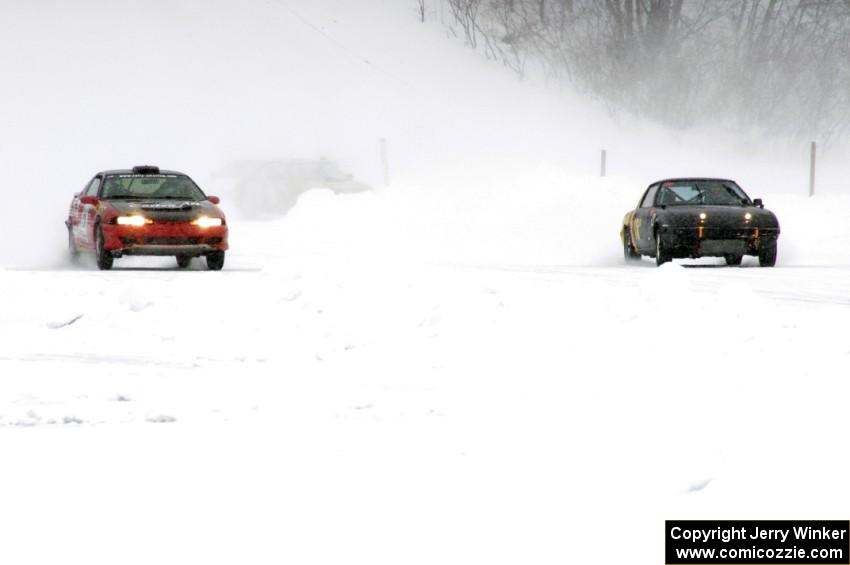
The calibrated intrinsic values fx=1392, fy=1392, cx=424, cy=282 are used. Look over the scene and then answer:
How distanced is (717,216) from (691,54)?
43.9 m

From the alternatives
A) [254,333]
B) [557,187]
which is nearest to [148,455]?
[254,333]

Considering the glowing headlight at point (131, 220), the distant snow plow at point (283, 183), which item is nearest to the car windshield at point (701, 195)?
the glowing headlight at point (131, 220)

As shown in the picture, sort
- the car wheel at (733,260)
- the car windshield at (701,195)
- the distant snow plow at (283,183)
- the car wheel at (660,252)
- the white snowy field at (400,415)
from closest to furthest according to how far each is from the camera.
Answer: the white snowy field at (400,415) → the car wheel at (660,252) → the car windshield at (701,195) → the car wheel at (733,260) → the distant snow plow at (283,183)

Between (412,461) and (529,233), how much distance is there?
21177mm

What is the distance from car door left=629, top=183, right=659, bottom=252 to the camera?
18.8 metres

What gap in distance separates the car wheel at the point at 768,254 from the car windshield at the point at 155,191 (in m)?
7.48

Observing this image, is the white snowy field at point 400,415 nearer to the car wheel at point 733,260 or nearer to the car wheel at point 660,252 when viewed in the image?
the car wheel at point 660,252

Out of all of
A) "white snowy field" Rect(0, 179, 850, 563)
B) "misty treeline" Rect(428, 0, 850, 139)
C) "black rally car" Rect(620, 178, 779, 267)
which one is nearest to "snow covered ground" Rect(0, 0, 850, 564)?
"white snowy field" Rect(0, 179, 850, 563)

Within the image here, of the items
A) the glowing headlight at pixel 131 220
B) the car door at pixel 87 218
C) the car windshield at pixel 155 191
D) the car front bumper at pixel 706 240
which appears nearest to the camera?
the glowing headlight at pixel 131 220

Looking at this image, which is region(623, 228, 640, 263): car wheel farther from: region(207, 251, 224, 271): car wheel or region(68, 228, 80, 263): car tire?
region(68, 228, 80, 263): car tire

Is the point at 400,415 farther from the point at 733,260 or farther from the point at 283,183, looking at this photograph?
the point at 283,183

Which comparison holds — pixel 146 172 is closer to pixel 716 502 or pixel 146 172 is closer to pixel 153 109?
pixel 716 502

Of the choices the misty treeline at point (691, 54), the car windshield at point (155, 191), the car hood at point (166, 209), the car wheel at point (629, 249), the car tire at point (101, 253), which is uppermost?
the misty treeline at point (691, 54)

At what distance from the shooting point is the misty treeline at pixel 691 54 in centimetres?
5922
